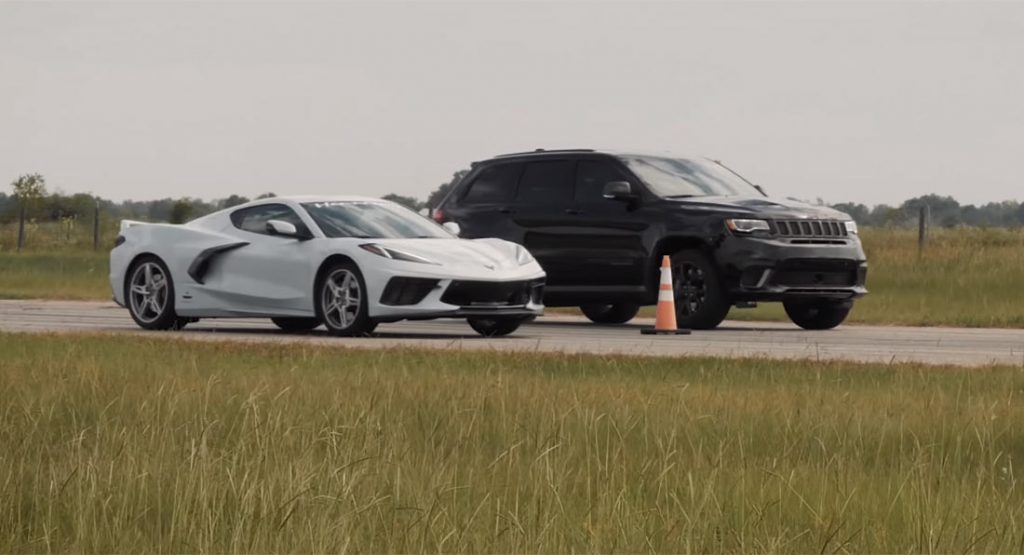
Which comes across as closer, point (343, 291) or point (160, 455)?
point (160, 455)

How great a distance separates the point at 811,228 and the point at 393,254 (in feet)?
15.2

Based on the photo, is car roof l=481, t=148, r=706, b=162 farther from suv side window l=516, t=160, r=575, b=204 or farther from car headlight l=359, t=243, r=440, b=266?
car headlight l=359, t=243, r=440, b=266

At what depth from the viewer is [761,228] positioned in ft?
60.6

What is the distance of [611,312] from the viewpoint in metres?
21.3

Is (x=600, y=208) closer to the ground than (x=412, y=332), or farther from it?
farther from it

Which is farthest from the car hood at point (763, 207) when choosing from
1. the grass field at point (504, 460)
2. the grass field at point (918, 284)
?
the grass field at point (504, 460)

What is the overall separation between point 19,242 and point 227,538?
46.5 metres

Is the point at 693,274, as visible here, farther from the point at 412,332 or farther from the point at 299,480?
the point at 299,480

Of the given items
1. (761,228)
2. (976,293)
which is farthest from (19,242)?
(761,228)

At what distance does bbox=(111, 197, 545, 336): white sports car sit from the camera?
1650 cm

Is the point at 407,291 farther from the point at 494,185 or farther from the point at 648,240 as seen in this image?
the point at 494,185

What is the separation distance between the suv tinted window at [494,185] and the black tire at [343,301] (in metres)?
3.93

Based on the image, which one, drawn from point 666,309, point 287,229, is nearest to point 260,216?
point 287,229

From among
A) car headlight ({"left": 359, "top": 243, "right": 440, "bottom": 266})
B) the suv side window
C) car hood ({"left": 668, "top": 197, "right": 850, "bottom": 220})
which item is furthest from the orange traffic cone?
car headlight ({"left": 359, "top": 243, "right": 440, "bottom": 266})
